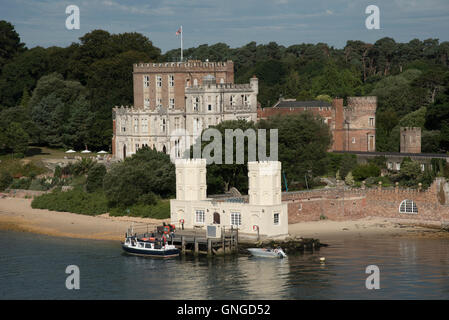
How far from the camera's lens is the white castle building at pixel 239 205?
2547 inches

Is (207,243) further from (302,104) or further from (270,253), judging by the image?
(302,104)

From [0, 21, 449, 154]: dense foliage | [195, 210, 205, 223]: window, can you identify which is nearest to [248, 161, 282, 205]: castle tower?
[195, 210, 205, 223]: window

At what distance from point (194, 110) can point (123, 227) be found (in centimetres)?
2177

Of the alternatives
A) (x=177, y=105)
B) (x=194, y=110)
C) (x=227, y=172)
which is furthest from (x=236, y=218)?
(x=177, y=105)

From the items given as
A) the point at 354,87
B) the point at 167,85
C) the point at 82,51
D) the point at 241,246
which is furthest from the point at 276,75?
the point at 241,246

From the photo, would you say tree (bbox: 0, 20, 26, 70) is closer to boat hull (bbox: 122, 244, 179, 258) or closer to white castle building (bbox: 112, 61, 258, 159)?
white castle building (bbox: 112, 61, 258, 159)

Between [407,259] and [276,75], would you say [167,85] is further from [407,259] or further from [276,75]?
[276,75]

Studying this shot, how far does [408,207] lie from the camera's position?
73.5 meters

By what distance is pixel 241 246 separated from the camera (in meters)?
64.1

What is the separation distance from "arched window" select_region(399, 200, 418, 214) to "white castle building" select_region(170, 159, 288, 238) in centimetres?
1314

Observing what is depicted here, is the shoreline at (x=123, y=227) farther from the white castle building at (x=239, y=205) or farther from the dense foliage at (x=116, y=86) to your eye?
the dense foliage at (x=116, y=86)

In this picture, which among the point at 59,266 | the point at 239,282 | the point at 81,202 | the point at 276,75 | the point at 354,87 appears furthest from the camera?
the point at 276,75

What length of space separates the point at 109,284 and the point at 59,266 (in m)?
6.56
